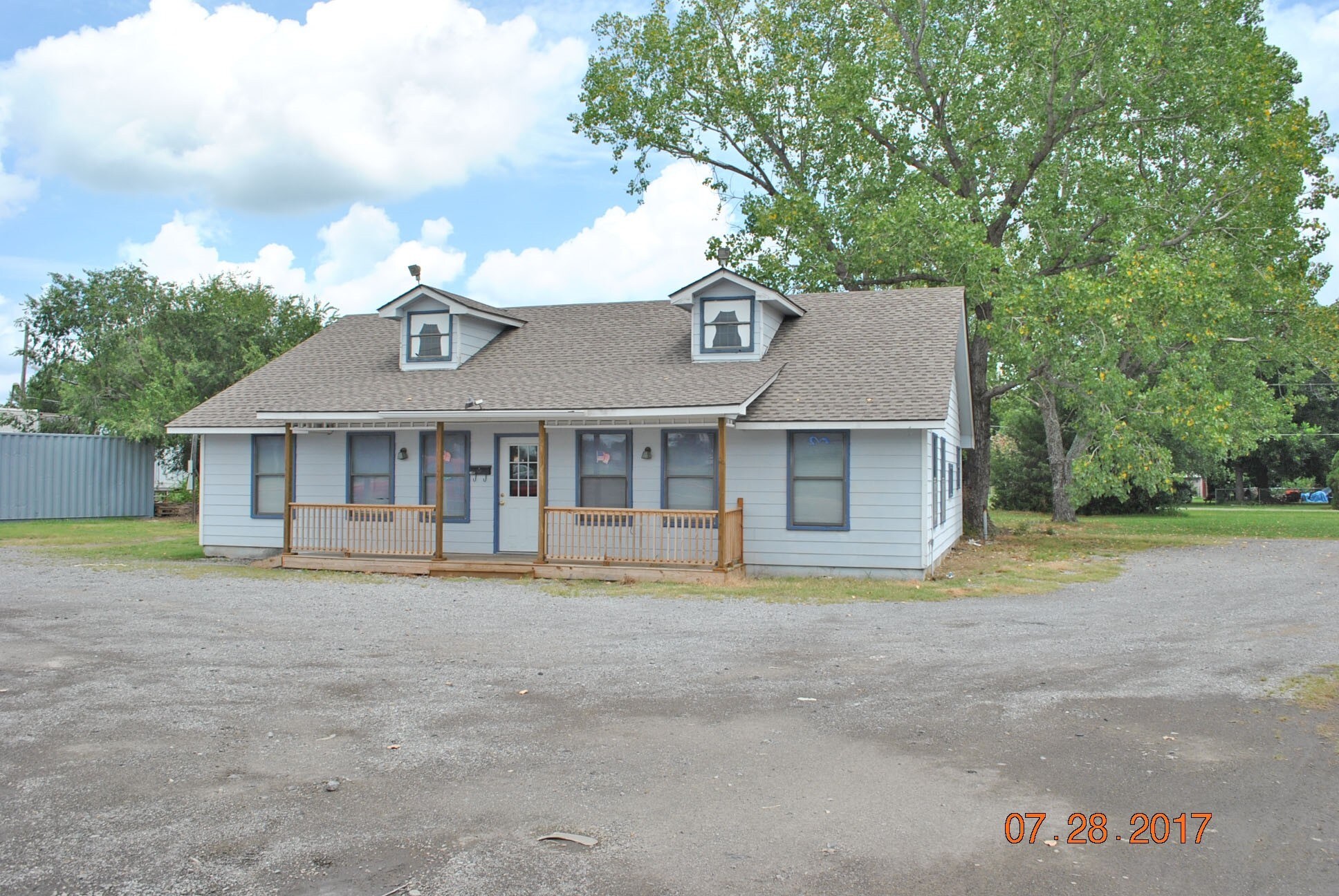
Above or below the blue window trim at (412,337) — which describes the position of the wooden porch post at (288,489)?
below

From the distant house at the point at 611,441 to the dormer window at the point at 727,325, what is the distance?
0.04 meters

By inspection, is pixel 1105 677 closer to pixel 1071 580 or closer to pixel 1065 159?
pixel 1071 580

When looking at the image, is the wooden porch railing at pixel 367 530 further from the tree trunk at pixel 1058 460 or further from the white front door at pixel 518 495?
the tree trunk at pixel 1058 460

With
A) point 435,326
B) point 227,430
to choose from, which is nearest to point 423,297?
point 435,326

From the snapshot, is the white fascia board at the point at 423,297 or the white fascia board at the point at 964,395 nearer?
the white fascia board at the point at 423,297

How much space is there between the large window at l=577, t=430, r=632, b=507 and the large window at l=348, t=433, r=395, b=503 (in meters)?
3.54

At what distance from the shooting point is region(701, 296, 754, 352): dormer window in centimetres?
1712

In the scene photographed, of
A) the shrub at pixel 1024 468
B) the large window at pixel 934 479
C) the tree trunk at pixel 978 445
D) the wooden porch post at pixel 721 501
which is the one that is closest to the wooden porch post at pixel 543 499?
the wooden porch post at pixel 721 501

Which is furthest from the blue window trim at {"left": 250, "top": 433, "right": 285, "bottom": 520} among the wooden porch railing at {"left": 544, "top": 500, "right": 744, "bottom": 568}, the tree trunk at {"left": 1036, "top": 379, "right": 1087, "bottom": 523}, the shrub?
the shrub

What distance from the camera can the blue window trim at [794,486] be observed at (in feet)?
49.1

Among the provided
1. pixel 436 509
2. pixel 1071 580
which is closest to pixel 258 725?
pixel 436 509

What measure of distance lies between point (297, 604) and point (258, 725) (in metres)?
5.81

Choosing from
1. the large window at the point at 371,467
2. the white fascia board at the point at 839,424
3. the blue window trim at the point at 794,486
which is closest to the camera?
the white fascia board at the point at 839,424

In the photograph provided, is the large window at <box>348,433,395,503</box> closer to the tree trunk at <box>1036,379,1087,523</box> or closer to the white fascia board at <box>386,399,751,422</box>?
the white fascia board at <box>386,399,751,422</box>
